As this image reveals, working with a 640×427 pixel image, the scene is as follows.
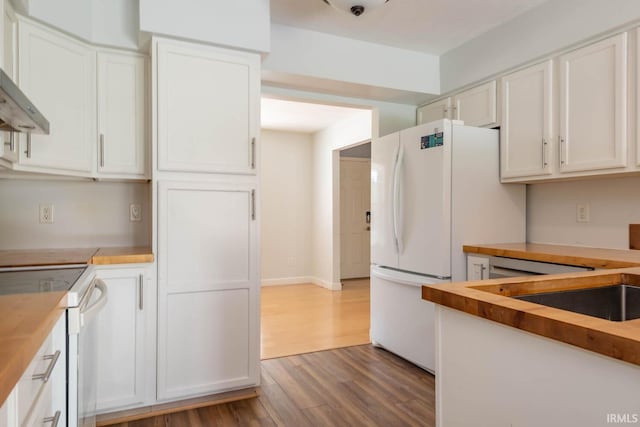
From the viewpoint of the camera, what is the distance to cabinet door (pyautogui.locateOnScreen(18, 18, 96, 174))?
207 cm

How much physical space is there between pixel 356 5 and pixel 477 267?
183cm

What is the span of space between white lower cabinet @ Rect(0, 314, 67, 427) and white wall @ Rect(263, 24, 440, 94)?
7.47 feet

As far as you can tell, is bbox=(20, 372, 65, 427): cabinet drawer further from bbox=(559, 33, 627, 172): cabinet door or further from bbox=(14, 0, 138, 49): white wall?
bbox=(559, 33, 627, 172): cabinet door

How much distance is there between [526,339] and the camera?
0.79 m

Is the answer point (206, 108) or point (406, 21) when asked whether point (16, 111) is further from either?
point (406, 21)

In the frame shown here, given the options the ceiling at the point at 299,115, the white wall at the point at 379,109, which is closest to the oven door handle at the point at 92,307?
the white wall at the point at 379,109

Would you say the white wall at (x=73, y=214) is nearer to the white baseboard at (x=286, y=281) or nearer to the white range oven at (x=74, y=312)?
the white range oven at (x=74, y=312)

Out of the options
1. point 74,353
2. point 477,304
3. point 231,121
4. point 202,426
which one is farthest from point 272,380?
point 477,304

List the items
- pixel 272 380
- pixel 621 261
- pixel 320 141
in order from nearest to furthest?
pixel 621 261, pixel 272 380, pixel 320 141

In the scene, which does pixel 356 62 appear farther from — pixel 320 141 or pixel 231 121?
pixel 320 141

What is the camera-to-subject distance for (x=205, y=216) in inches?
94.0

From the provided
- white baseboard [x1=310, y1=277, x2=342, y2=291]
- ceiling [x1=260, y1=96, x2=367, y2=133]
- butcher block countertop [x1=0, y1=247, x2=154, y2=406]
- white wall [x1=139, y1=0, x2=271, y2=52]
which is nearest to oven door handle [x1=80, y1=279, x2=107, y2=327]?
butcher block countertop [x1=0, y1=247, x2=154, y2=406]

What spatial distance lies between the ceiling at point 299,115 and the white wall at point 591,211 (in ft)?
7.37

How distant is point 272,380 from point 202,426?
0.65m
